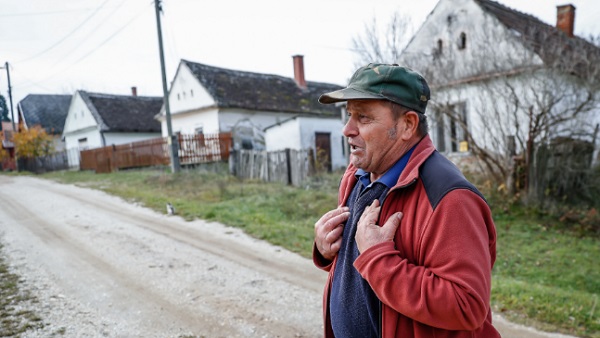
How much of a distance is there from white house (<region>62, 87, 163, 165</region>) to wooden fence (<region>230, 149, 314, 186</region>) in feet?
55.4

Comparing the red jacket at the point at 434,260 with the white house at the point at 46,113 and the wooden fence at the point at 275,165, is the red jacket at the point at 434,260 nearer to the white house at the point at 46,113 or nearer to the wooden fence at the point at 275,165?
the wooden fence at the point at 275,165

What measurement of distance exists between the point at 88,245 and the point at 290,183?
8.27 metres

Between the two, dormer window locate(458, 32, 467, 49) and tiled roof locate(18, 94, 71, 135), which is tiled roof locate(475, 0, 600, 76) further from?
tiled roof locate(18, 94, 71, 135)

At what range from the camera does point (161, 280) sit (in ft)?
16.7

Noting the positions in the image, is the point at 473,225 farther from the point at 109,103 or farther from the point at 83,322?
the point at 109,103

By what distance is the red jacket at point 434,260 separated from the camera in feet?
4.26

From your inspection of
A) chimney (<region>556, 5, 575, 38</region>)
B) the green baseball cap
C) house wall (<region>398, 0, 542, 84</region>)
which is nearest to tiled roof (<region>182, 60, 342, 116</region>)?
house wall (<region>398, 0, 542, 84</region>)

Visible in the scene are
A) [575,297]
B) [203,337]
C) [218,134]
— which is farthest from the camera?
[218,134]

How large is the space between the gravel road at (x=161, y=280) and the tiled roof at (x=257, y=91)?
1436 centimetres

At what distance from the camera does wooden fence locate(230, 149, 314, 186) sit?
1405cm

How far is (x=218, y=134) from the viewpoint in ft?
64.7

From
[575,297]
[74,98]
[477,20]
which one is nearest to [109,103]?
[74,98]

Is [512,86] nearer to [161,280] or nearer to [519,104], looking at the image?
[519,104]

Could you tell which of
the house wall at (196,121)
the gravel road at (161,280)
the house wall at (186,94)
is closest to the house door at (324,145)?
the house wall at (196,121)
